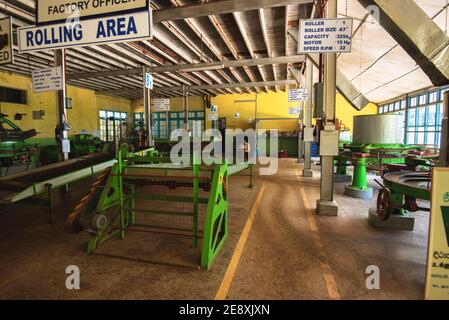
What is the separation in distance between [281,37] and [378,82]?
6.67m

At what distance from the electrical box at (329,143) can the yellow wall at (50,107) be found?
42.5 feet

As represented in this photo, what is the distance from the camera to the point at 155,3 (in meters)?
5.81

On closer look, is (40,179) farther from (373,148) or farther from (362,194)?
(373,148)

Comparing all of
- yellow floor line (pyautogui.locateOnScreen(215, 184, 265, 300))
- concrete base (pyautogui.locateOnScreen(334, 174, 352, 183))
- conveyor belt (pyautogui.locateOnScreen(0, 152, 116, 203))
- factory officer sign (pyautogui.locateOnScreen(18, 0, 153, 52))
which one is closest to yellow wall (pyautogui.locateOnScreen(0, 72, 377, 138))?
conveyor belt (pyautogui.locateOnScreen(0, 152, 116, 203))

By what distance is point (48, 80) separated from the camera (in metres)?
5.80

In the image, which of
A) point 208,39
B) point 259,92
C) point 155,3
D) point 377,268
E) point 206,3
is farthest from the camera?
point 259,92

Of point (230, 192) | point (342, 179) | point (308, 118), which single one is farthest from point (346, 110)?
point (230, 192)

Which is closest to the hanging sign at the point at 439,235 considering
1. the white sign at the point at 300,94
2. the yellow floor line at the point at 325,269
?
the yellow floor line at the point at 325,269

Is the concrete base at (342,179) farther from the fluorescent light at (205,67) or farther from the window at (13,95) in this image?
the window at (13,95)

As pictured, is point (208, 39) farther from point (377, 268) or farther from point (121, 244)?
point (377, 268)

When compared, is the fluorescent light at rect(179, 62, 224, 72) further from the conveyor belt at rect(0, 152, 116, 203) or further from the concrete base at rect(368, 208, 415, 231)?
the concrete base at rect(368, 208, 415, 231)

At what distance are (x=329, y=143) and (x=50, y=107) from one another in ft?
44.9
